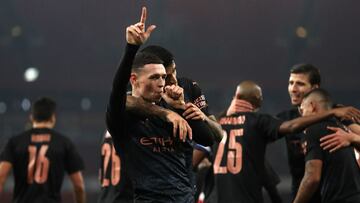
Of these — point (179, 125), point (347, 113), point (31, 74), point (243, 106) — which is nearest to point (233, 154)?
point (243, 106)

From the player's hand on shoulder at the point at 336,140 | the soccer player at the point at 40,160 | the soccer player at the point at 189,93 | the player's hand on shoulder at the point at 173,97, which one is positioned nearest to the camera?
the player's hand on shoulder at the point at 173,97

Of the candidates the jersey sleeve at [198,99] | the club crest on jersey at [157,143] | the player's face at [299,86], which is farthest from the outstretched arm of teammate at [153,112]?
the player's face at [299,86]

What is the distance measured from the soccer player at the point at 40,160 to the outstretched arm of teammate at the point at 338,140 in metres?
2.69

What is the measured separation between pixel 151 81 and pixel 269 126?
1984 millimetres

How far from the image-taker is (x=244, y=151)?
5.30 m

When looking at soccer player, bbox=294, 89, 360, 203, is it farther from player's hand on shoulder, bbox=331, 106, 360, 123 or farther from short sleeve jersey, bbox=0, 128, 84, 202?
short sleeve jersey, bbox=0, 128, 84, 202

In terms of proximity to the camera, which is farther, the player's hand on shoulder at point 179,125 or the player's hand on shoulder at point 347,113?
the player's hand on shoulder at point 347,113

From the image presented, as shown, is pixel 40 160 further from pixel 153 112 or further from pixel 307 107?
pixel 153 112

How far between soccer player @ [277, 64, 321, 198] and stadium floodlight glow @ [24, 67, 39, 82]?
19.6m

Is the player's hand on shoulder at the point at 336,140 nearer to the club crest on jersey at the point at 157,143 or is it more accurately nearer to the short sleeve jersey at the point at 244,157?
the short sleeve jersey at the point at 244,157

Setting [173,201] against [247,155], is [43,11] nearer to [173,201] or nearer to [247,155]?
[247,155]

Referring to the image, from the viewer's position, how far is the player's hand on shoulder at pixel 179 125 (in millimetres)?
3168

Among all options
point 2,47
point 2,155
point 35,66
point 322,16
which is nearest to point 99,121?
Result: point 2,47

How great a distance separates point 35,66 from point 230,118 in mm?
21903
